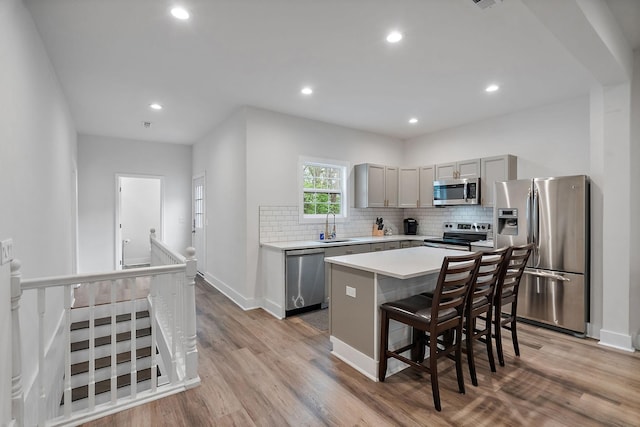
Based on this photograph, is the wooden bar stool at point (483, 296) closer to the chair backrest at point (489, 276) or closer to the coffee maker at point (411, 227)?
the chair backrest at point (489, 276)

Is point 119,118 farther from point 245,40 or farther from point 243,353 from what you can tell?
point 243,353

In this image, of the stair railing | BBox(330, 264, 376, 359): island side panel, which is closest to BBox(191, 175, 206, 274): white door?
the stair railing

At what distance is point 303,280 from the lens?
13.0ft

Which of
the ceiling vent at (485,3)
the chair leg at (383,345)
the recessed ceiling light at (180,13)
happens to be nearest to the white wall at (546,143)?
the ceiling vent at (485,3)

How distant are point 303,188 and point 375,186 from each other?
4.49 ft

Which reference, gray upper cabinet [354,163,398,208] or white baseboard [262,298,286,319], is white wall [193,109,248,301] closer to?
white baseboard [262,298,286,319]

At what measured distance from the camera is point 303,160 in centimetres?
468

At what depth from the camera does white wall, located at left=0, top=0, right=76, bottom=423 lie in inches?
67.9

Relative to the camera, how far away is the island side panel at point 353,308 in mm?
2418

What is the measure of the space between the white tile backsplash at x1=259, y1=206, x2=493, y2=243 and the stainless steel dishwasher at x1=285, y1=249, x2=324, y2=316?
61 centimetres

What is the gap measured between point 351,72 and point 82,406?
4334 millimetres

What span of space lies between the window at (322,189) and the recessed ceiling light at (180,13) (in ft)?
8.52

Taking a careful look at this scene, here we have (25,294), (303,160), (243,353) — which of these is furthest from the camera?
(303,160)

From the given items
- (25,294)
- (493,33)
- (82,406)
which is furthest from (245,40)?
Result: (82,406)
